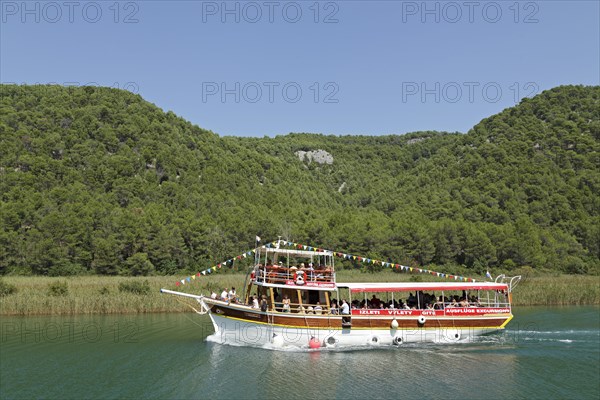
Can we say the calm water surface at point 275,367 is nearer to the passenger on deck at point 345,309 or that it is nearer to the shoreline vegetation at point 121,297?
the passenger on deck at point 345,309

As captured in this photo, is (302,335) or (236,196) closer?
(302,335)

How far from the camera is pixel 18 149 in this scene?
75188mm

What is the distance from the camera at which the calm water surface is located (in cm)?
1959

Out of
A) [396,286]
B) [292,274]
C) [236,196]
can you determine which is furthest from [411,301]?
[236,196]

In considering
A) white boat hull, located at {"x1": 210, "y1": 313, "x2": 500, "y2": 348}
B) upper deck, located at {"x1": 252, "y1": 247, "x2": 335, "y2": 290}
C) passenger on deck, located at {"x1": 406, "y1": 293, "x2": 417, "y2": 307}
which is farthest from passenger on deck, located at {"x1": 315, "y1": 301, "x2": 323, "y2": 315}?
passenger on deck, located at {"x1": 406, "y1": 293, "x2": 417, "y2": 307}

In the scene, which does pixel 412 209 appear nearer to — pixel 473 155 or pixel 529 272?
pixel 473 155

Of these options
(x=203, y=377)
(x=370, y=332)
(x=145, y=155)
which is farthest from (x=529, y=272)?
(x=145, y=155)

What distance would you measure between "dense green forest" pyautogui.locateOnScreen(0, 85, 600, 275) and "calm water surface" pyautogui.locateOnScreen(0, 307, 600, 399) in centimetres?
3157

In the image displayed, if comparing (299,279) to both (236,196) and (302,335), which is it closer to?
(302,335)

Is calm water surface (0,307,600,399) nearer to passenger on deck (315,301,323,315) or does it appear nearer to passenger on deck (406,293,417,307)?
Answer: passenger on deck (315,301,323,315)

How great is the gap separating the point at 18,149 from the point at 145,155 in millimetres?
18081

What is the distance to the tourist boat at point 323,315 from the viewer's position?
27328mm

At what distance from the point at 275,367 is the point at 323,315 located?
536 centimetres

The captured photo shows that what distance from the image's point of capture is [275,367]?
75.4 feet
